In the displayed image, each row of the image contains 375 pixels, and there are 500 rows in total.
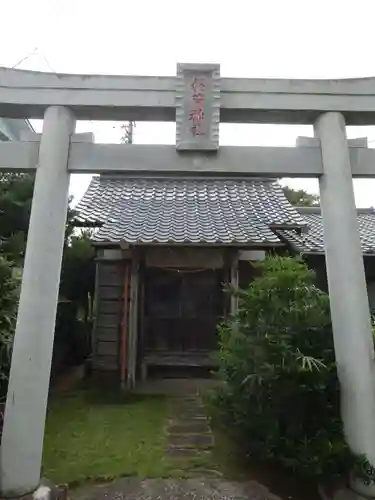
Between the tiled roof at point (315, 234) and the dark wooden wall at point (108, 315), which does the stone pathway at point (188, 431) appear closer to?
the dark wooden wall at point (108, 315)

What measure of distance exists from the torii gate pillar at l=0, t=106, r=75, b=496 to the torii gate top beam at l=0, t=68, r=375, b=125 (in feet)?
0.69

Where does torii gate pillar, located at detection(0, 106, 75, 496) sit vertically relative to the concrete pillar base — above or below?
above

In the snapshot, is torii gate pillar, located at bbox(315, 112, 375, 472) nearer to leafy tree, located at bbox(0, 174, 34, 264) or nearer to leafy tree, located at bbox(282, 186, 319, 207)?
leafy tree, located at bbox(0, 174, 34, 264)

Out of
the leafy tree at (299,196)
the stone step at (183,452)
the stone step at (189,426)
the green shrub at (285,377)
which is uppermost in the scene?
the leafy tree at (299,196)

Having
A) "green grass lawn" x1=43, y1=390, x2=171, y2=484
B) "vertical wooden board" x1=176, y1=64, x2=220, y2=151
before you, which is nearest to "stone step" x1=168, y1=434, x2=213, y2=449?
"green grass lawn" x1=43, y1=390, x2=171, y2=484

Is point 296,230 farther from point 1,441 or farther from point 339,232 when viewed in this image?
point 1,441

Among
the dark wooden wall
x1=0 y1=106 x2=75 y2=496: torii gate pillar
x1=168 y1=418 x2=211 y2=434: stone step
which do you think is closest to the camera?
x1=0 y1=106 x2=75 y2=496: torii gate pillar

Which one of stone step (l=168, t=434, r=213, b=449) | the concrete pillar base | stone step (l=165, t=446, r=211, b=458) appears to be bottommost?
the concrete pillar base

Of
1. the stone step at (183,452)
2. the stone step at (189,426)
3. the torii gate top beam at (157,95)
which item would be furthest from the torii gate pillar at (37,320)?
the stone step at (189,426)

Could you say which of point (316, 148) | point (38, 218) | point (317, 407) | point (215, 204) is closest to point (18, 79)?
point (38, 218)

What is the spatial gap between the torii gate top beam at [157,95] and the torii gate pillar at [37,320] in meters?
0.21

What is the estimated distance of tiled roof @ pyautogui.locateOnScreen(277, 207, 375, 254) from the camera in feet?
29.5

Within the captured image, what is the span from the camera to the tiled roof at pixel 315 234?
899 centimetres

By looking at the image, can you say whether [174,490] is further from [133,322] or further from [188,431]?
[133,322]
